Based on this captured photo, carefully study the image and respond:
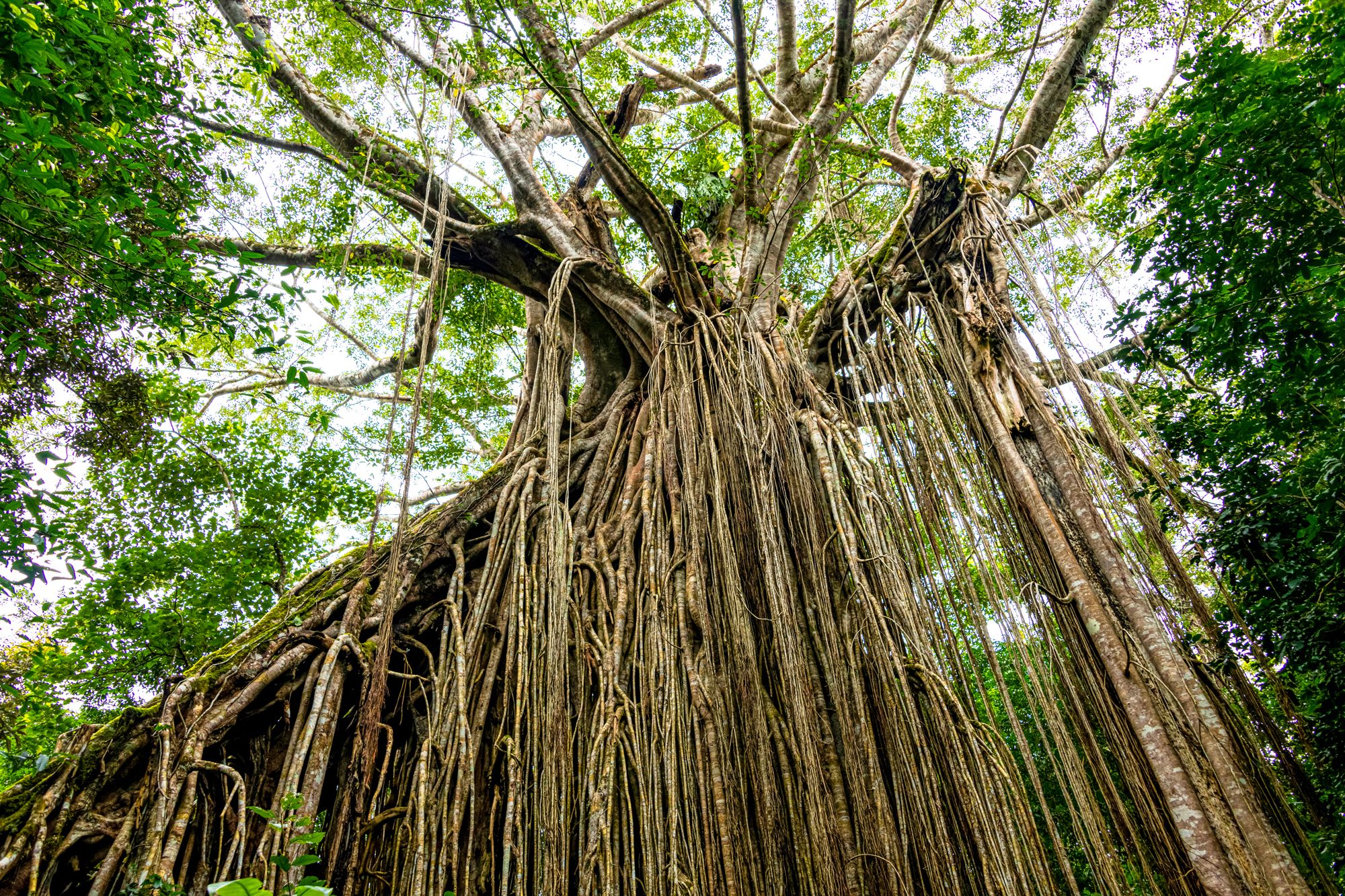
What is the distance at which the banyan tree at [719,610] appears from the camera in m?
2.01

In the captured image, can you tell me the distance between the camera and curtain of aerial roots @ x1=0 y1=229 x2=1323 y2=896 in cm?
199

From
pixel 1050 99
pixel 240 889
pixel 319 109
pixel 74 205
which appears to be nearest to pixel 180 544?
pixel 74 205

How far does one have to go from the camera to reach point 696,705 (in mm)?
2406

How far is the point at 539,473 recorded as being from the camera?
358cm

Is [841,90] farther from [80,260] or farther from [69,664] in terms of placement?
[69,664]

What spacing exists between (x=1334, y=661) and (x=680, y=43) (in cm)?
581

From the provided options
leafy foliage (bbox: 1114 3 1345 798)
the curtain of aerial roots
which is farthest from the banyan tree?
leafy foliage (bbox: 1114 3 1345 798)

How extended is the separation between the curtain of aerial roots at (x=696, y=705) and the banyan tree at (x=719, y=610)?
14 mm

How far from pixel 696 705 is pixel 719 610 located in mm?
420

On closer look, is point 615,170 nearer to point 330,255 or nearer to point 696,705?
point 330,255

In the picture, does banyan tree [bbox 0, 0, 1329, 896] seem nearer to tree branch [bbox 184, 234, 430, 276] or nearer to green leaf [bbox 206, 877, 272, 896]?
tree branch [bbox 184, 234, 430, 276]

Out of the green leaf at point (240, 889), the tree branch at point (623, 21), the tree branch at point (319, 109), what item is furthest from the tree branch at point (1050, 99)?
the green leaf at point (240, 889)

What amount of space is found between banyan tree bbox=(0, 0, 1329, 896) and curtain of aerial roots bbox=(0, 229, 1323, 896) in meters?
0.01

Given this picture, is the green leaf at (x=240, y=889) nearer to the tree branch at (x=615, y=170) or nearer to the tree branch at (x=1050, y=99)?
the tree branch at (x=615, y=170)
